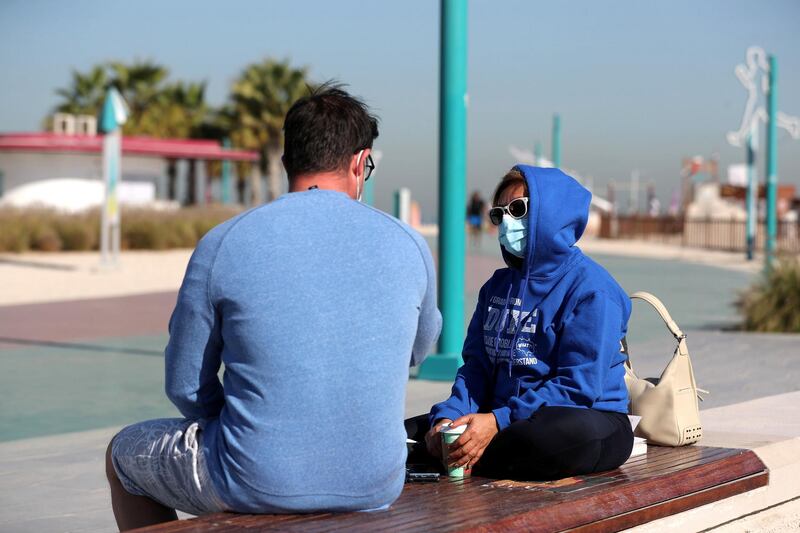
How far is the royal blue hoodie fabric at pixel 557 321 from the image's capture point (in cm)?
365

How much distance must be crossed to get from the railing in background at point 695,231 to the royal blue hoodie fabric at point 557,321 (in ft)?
82.7

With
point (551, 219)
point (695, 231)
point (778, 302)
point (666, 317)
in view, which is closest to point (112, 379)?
point (666, 317)

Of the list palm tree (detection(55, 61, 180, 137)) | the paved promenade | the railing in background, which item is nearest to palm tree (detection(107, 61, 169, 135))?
palm tree (detection(55, 61, 180, 137))

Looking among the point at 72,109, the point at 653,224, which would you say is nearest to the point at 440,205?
the point at 653,224

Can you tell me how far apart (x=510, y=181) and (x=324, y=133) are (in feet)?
3.37

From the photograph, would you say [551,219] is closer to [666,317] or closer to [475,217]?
[666,317]

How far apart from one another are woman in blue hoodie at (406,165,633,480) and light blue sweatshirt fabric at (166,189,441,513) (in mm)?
750

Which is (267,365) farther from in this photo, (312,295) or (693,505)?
(693,505)

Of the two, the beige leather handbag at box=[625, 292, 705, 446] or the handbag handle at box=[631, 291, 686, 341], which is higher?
the handbag handle at box=[631, 291, 686, 341]

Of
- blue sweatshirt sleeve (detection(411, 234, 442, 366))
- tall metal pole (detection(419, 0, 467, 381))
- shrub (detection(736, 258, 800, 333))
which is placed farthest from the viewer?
shrub (detection(736, 258, 800, 333))

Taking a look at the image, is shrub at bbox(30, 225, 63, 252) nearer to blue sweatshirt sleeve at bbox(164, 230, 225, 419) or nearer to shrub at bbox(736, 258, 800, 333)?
shrub at bbox(736, 258, 800, 333)

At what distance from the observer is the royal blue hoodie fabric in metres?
3.65

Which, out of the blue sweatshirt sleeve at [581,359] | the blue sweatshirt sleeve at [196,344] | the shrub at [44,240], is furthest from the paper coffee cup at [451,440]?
the shrub at [44,240]

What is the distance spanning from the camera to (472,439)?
3.62 meters
